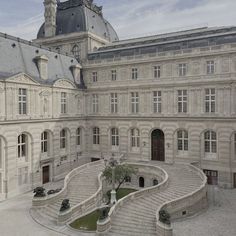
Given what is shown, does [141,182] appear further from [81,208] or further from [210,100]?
[210,100]

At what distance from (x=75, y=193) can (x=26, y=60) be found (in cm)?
2043

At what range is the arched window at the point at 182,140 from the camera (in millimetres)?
39781

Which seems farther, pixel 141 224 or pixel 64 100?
pixel 64 100

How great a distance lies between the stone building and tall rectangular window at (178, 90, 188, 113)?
15 centimetres

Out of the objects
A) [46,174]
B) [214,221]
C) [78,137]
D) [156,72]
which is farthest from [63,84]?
[214,221]

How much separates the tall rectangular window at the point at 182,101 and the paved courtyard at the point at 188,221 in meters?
12.9

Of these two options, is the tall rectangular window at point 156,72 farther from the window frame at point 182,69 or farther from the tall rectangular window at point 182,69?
the tall rectangular window at point 182,69

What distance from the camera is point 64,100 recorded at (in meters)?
43.4

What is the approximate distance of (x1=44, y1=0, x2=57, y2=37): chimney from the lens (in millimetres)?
50656

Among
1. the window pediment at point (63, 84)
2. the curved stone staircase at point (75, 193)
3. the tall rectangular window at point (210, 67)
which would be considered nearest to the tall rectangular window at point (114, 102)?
the window pediment at point (63, 84)

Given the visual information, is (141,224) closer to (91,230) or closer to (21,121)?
(91,230)

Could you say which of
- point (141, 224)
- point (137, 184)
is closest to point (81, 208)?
point (141, 224)

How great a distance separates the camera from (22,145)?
36.3m

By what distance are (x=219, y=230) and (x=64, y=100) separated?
29842mm
